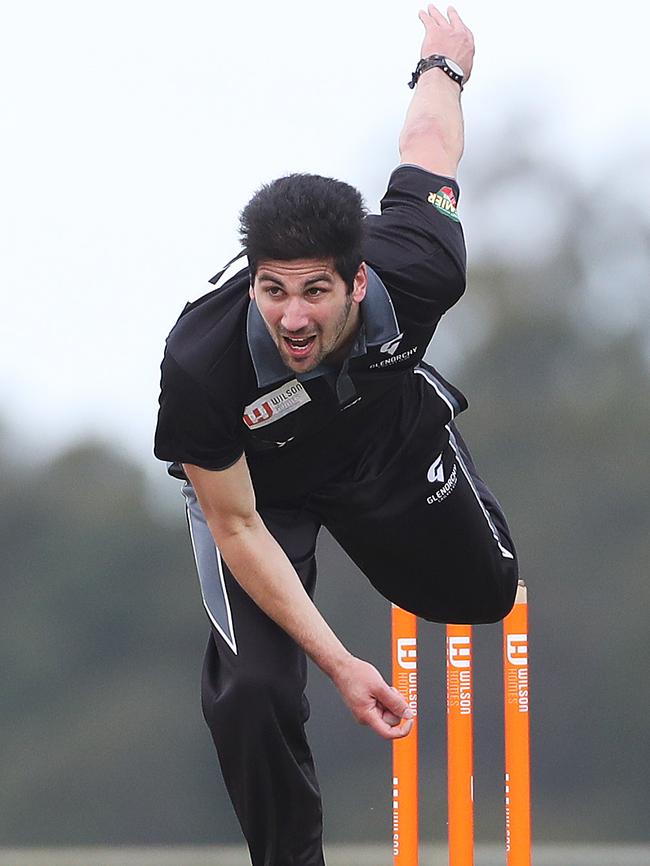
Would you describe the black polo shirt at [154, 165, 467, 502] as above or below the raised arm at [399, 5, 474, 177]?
below

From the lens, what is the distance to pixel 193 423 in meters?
2.32

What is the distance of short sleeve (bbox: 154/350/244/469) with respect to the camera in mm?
2293

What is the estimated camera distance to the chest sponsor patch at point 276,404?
2379mm

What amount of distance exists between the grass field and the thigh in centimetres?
309

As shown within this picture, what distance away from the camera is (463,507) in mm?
2850

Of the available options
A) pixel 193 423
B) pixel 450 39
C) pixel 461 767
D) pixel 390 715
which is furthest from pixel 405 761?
pixel 450 39

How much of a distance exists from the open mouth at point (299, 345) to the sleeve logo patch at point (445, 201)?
0.44 metres

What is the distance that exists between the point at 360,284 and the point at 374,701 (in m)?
0.68

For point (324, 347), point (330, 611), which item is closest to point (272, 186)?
point (324, 347)

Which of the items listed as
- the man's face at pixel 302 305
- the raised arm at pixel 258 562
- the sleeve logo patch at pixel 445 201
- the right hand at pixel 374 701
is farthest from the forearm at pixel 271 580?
the sleeve logo patch at pixel 445 201

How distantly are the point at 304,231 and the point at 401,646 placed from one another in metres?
1.48

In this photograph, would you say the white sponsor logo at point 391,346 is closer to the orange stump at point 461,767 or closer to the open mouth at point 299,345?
the open mouth at point 299,345

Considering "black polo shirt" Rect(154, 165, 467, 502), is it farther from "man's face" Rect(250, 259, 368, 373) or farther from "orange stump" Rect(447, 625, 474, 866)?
"orange stump" Rect(447, 625, 474, 866)

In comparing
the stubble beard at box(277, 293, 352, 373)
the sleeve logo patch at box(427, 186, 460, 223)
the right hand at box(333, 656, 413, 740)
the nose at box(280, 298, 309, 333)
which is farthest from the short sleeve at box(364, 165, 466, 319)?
the right hand at box(333, 656, 413, 740)
